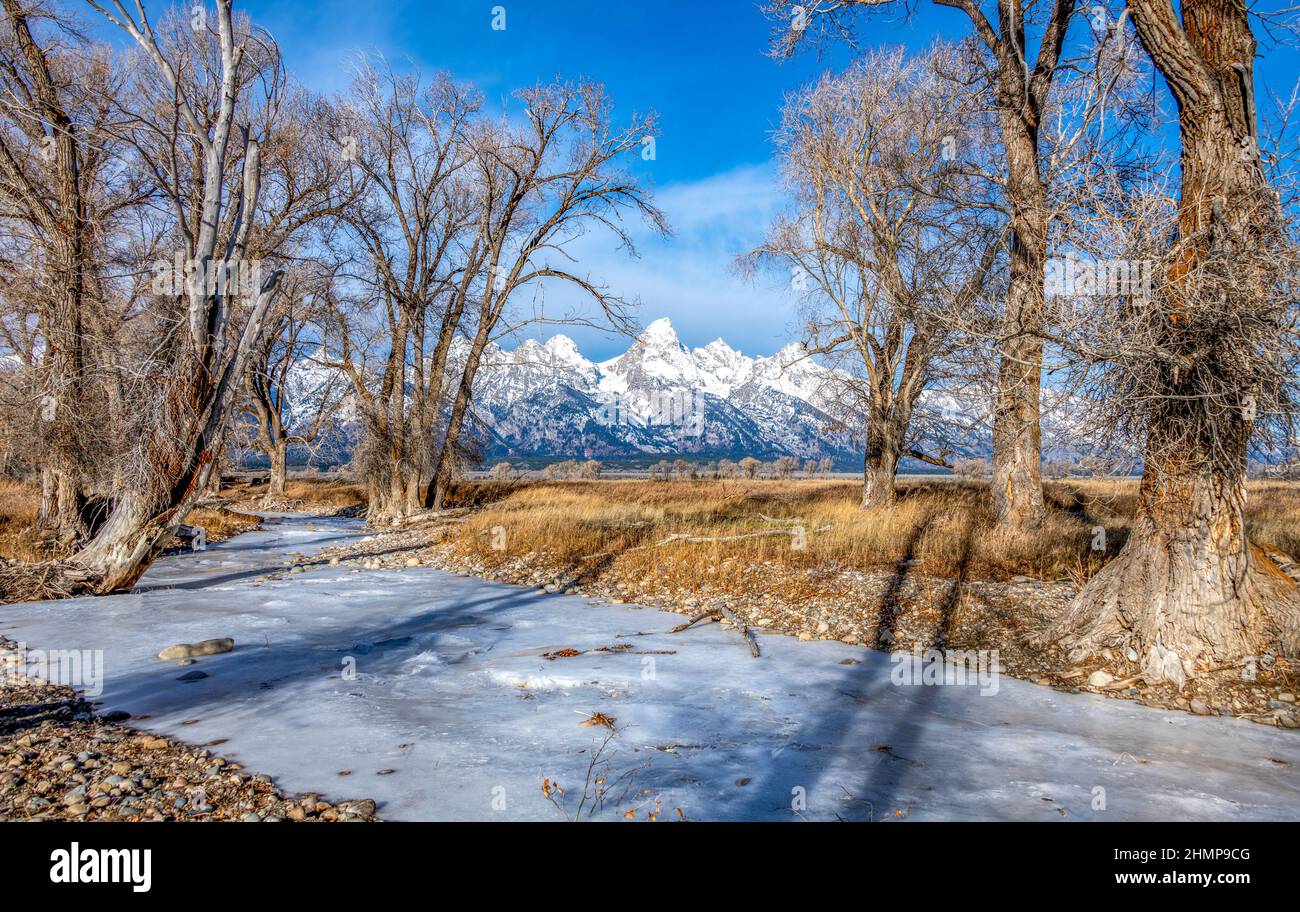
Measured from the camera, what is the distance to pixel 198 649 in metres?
5.92

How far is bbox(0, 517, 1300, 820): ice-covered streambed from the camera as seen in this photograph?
343 centimetres

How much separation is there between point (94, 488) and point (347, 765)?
36.2ft

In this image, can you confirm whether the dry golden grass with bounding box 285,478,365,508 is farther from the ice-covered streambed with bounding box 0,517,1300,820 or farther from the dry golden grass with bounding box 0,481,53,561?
the ice-covered streambed with bounding box 0,517,1300,820

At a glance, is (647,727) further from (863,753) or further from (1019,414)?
(1019,414)

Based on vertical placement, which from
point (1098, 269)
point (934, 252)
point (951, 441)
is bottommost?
point (951, 441)

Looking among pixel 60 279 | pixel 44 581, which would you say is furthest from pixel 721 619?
pixel 60 279

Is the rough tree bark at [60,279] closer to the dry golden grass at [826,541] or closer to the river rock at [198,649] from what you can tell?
the dry golden grass at [826,541]

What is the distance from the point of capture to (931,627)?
7.09 metres

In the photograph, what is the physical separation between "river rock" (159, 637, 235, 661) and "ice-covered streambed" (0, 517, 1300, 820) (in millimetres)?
134

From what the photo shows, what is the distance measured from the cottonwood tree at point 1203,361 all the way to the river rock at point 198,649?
291 inches

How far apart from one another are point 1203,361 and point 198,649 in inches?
320

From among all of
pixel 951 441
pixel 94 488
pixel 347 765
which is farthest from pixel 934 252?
pixel 94 488
